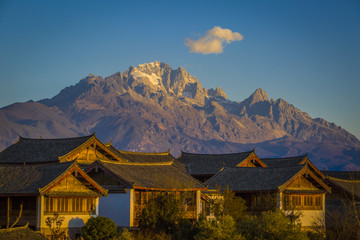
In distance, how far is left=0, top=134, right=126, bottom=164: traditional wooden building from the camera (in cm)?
6925

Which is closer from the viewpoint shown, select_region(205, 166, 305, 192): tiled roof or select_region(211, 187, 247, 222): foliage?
select_region(211, 187, 247, 222): foliage

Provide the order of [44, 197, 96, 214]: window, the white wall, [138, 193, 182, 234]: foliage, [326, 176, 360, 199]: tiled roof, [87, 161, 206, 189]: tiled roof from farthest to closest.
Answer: [326, 176, 360, 199]: tiled roof → [87, 161, 206, 189]: tiled roof → the white wall → [138, 193, 182, 234]: foliage → [44, 197, 96, 214]: window

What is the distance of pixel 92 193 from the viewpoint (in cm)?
5038

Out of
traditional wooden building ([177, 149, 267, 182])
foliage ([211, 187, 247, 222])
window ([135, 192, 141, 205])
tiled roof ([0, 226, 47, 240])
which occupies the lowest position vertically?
tiled roof ([0, 226, 47, 240])

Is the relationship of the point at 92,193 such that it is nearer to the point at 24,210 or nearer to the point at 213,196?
the point at 24,210

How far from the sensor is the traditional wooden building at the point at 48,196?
48031mm

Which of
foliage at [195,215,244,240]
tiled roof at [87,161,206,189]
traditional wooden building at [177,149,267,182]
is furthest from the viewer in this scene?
traditional wooden building at [177,149,267,182]

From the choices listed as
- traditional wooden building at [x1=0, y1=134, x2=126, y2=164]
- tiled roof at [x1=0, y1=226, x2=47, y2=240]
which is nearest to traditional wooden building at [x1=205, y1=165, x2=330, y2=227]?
traditional wooden building at [x1=0, y1=134, x2=126, y2=164]

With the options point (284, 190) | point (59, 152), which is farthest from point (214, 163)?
point (59, 152)

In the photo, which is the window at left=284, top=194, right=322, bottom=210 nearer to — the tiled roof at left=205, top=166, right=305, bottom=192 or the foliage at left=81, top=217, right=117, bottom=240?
the tiled roof at left=205, top=166, right=305, bottom=192

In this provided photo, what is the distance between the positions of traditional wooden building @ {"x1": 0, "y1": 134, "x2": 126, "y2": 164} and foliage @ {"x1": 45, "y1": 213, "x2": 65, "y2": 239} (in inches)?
763

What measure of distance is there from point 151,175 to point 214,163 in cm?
2623

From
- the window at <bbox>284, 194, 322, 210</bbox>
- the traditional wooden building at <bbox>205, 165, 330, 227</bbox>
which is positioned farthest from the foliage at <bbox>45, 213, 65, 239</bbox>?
the window at <bbox>284, 194, 322, 210</bbox>

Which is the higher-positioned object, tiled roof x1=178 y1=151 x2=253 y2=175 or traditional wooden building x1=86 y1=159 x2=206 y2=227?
tiled roof x1=178 y1=151 x2=253 y2=175
